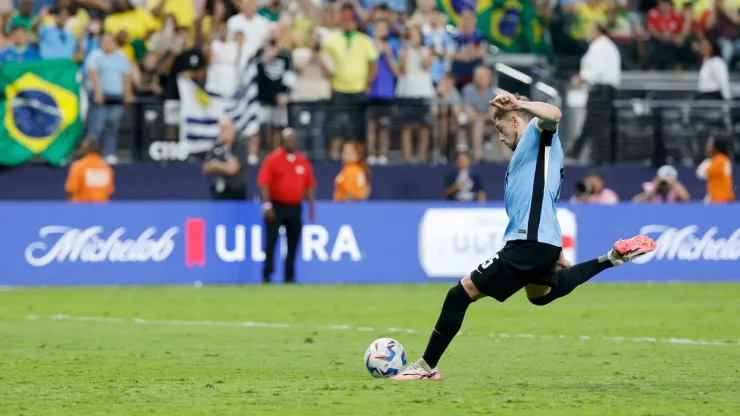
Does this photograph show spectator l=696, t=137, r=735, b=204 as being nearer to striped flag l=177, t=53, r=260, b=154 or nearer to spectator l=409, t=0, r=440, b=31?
spectator l=409, t=0, r=440, b=31

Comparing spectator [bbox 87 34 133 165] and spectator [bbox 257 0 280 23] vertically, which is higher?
spectator [bbox 257 0 280 23]

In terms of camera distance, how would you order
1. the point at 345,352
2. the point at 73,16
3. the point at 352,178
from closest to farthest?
the point at 345,352
the point at 73,16
the point at 352,178

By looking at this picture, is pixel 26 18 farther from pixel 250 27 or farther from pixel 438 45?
pixel 438 45

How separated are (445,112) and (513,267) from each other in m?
15.3

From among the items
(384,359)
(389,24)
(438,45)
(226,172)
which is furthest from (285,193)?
(384,359)

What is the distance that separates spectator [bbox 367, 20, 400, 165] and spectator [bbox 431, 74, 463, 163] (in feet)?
2.52

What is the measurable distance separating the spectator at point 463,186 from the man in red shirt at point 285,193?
3.04 meters

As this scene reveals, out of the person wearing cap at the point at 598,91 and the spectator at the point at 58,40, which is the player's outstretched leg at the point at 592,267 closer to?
the spectator at the point at 58,40

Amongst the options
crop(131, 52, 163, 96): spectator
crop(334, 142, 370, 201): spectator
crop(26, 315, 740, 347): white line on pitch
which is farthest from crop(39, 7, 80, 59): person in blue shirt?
crop(26, 315, 740, 347): white line on pitch

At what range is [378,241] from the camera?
76.5 feet


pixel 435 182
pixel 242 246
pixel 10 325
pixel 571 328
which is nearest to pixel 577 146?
pixel 435 182

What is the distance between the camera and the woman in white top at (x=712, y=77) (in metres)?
26.5

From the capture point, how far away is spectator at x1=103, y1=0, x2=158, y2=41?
23875 millimetres

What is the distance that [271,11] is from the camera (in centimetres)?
2475
